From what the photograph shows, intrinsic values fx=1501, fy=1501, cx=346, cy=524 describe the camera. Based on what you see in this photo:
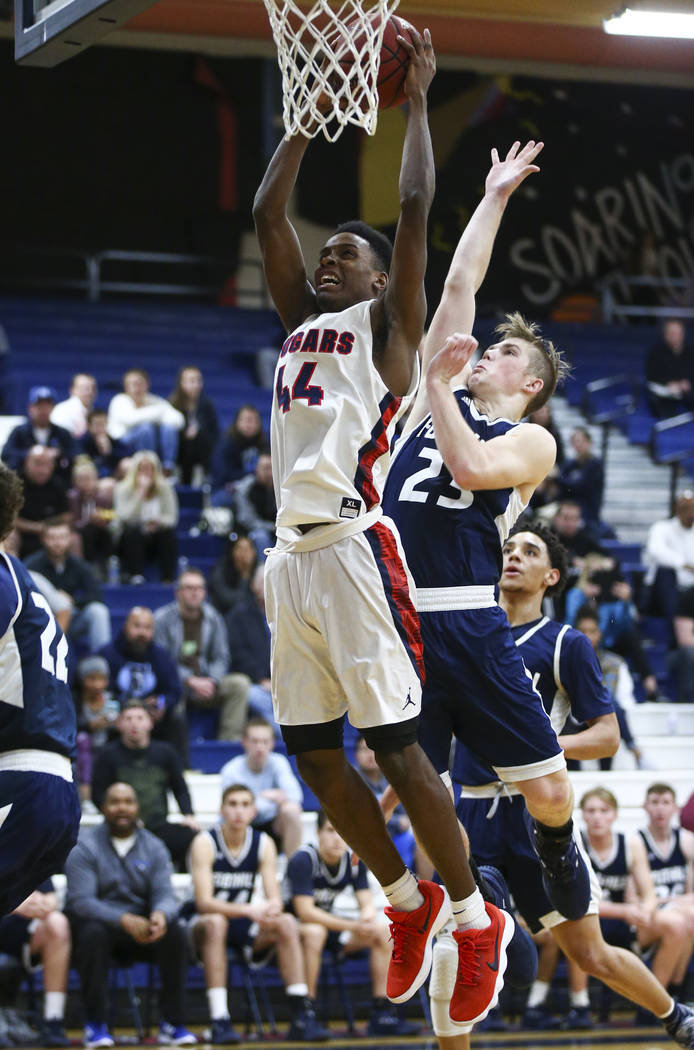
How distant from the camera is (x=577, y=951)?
20.5 feet

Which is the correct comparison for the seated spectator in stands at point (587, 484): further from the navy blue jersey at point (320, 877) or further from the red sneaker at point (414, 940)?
the red sneaker at point (414, 940)

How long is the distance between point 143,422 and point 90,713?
434cm

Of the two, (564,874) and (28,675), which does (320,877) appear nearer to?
(564,874)

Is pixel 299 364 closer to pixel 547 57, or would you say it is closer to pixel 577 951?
pixel 577 951

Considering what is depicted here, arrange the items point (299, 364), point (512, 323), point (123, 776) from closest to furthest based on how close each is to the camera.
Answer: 1. point (299, 364)
2. point (512, 323)
3. point (123, 776)

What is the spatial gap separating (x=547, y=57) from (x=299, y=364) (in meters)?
15.0

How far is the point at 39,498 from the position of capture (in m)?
12.0

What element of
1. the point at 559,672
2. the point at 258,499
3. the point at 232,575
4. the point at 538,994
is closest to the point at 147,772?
the point at 232,575

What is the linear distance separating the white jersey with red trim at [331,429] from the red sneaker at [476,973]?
1.46 metres

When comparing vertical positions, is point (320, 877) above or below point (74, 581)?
below

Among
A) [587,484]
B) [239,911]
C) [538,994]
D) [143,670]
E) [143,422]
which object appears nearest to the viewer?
[239,911]

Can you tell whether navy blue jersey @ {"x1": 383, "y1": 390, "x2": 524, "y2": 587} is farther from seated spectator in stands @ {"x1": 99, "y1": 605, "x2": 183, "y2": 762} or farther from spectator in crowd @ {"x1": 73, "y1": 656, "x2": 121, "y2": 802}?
seated spectator in stands @ {"x1": 99, "y1": 605, "x2": 183, "y2": 762}

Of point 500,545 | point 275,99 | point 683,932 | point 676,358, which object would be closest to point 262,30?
point 275,99

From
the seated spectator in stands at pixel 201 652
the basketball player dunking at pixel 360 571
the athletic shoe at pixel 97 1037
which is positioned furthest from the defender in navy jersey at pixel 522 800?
the seated spectator in stands at pixel 201 652
